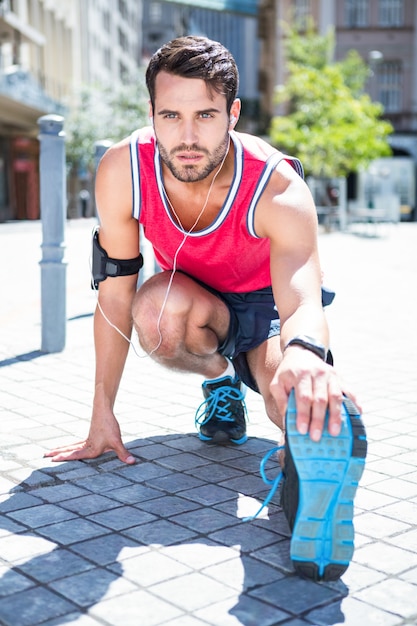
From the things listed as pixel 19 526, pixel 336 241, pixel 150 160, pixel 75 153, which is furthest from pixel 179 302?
pixel 75 153

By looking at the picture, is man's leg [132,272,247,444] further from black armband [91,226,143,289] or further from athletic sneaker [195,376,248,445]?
black armband [91,226,143,289]

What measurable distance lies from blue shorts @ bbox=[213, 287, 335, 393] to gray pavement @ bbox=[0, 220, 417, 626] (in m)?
0.42

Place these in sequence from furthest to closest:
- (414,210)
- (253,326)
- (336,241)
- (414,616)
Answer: (414,210), (336,241), (253,326), (414,616)

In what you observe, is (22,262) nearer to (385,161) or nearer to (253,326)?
(253,326)

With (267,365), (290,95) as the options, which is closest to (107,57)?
(290,95)

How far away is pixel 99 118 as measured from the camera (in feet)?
127

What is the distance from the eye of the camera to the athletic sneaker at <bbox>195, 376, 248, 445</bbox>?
11.5ft

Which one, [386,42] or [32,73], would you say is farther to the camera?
[386,42]

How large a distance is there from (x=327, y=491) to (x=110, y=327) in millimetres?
1351

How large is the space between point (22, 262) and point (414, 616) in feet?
36.7

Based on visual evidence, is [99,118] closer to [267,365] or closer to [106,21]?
[106,21]

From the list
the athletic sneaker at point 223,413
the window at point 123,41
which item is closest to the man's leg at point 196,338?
the athletic sneaker at point 223,413

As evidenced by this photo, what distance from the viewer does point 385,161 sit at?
35.8 metres

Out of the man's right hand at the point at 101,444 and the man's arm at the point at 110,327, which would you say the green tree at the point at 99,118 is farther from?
the man's right hand at the point at 101,444
